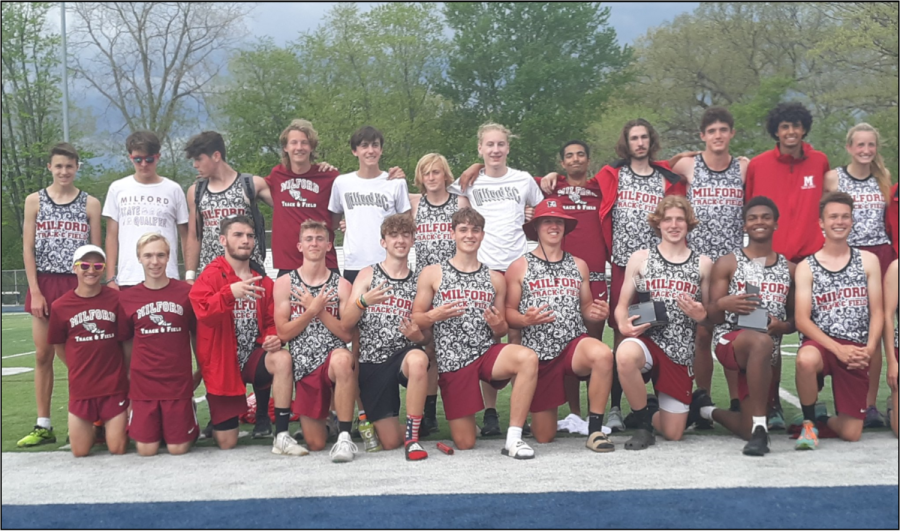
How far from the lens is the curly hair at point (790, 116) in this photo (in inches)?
232

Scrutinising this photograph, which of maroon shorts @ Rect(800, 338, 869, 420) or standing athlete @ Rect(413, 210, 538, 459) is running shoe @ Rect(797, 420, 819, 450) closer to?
maroon shorts @ Rect(800, 338, 869, 420)

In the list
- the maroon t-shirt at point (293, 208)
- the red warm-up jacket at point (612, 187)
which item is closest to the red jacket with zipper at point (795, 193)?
the red warm-up jacket at point (612, 187)

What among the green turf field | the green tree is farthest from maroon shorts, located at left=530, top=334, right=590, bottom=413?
the green tree

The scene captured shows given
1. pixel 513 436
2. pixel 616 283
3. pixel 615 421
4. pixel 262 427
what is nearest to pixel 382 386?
pixel 513 436

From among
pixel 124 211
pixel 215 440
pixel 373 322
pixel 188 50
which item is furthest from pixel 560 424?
pixel 188 50

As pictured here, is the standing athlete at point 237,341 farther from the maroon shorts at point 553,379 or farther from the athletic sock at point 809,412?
the athletic sock at point 809,412

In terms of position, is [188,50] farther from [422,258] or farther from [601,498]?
[601,498]

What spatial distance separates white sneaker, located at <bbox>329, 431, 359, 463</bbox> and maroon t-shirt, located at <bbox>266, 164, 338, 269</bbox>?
5.40 ft

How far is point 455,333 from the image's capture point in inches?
207

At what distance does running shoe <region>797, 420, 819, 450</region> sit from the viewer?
4.87 m

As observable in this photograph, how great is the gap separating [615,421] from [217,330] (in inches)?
112

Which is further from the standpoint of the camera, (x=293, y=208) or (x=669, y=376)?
(x=293, y=208)

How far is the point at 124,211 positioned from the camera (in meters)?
5.94

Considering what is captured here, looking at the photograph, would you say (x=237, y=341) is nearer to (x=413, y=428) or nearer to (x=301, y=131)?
(x=413, y=428)
